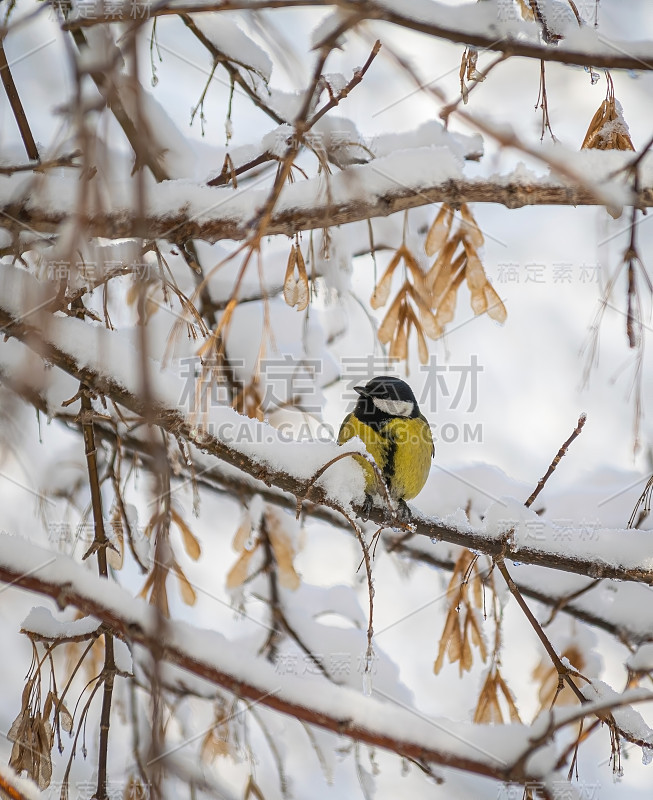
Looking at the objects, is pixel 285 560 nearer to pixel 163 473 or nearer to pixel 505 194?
pixel 505 194

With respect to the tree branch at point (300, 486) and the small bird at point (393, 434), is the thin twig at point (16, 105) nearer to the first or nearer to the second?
the tree branch at point (300, 486)

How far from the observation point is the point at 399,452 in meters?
2.93

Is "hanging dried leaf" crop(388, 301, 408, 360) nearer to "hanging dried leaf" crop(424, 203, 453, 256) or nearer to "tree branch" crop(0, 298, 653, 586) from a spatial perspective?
"hanging dried leaf" crop(424, 203, 453, 256)

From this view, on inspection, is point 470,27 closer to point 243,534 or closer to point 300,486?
point 300,486

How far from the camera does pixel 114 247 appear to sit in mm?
2084

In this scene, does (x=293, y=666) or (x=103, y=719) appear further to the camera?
(x=293, y=666)

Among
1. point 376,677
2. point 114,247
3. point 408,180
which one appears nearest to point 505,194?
point 408,180

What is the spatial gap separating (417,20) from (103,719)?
1730 mm

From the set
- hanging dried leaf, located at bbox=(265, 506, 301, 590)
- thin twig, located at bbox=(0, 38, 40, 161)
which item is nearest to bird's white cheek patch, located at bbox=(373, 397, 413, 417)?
hanging dried leaf, located at bbox=(265, 506, 301, 590)

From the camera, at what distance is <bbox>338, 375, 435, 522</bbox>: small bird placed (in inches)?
114

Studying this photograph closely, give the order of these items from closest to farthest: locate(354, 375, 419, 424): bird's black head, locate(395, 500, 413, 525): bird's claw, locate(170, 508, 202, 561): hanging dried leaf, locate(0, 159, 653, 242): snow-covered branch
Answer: locate(0, 159, 653, 242): snow-covered branch
locate(395, 500, 413, 525): bird's claw
locate(170, 508, 202, 561): hanging dried leaf
locate(354, 375, 419, 424): bird's black head

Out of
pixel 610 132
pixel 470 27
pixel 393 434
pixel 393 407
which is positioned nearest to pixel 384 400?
pixel 393 407

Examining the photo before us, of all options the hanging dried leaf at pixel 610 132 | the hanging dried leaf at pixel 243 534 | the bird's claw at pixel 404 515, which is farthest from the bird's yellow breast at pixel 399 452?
the hanging dried leaf at pixel 610 132

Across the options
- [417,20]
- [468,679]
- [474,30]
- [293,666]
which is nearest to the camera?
[417,20]
